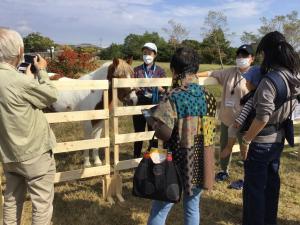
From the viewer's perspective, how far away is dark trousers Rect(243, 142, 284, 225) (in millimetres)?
3350

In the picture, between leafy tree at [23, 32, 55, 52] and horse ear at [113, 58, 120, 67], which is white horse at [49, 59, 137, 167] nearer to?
horse ear at [113, 58, 120, 67]

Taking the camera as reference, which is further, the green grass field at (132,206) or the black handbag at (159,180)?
the green grass field at (132,206)

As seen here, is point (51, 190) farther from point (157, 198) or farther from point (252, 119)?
point (252, 119)

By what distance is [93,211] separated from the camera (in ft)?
14.3

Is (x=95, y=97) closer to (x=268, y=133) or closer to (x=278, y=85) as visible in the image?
(x=268, y=133)

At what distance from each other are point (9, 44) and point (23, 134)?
668mm

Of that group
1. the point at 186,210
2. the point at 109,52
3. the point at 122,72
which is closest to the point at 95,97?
the point at 122,72

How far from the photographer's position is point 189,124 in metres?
2.74

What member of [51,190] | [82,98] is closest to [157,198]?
[51,190]

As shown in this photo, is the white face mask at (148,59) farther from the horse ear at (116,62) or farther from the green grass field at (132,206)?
the green grass field at (132,206)

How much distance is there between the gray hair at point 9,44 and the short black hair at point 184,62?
1.14 m

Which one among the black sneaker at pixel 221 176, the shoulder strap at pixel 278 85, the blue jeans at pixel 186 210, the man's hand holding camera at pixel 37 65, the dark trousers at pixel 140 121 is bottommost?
the black sneaker at pixel 221 176

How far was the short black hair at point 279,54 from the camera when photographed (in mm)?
3066

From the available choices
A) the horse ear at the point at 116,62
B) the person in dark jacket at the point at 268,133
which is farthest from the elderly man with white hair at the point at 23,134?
the horse ear at the point at 116,62
